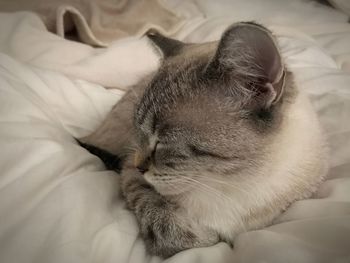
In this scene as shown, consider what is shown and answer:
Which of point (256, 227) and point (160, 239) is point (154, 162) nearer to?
point (160, 239)

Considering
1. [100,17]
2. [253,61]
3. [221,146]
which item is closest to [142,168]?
[221,146]

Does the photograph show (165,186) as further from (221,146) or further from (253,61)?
(253,61)

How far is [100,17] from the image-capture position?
1.77 meters

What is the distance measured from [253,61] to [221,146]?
0.19 meters

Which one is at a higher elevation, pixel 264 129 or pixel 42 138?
pixel 264 129

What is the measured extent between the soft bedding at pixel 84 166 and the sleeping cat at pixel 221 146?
0.16 ft

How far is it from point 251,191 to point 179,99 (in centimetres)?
27

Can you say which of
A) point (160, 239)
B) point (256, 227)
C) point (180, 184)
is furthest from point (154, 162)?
point (256, 227)

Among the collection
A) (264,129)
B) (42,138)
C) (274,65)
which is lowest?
(42,138)

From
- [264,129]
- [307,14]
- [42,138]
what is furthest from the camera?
[307,14]

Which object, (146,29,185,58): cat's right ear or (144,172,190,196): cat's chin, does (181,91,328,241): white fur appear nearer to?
(144,172,190,196): cat's chin

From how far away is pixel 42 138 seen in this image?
102 centimetres

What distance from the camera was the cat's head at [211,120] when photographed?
0.81 meters

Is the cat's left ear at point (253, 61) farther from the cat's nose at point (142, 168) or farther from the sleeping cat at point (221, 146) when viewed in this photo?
the cat's nose at point (142, 168)
